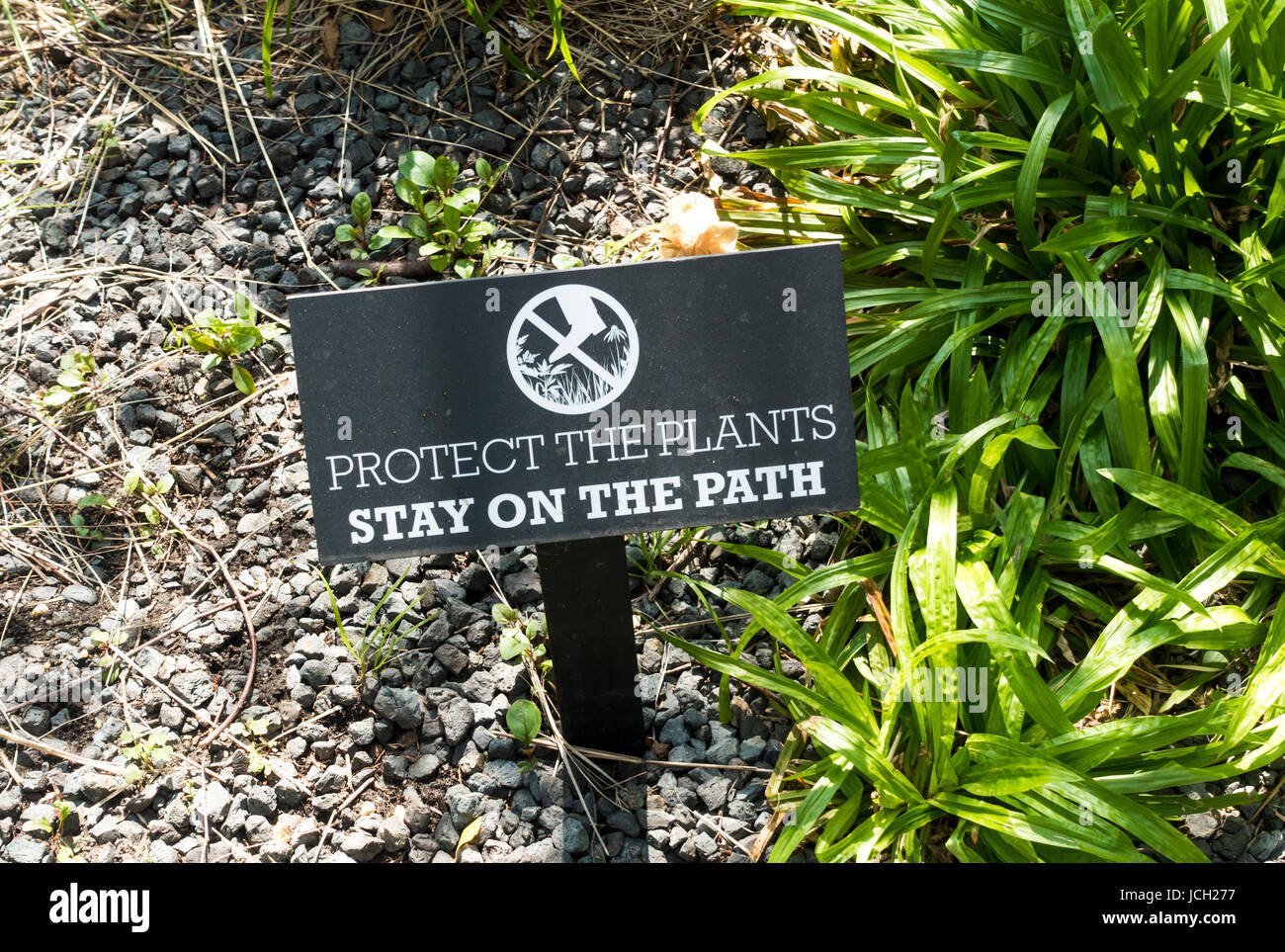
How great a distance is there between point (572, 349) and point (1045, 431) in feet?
3.23

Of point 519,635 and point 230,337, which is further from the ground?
point 230,337

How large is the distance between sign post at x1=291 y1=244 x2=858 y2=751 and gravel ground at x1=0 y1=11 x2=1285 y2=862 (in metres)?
0.51

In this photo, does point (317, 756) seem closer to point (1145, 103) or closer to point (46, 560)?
point (46, 560)

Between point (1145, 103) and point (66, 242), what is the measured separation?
84.7 inches

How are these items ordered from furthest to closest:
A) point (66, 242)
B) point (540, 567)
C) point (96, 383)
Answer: point (66, 242), point (96, 383), point (540, 567)

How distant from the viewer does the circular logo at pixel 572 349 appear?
1.21 meters

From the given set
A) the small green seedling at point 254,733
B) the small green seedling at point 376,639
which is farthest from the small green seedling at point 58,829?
the small green seedling at point 376,639

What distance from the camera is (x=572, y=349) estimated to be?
121 centimetres

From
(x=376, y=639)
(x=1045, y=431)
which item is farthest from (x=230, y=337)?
(x=1045, y=431)

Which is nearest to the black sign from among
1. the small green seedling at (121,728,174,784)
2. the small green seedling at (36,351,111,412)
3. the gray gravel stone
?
the gray gravel stone

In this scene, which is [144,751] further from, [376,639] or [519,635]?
[519,635]

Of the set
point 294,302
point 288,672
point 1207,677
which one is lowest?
point 1207,677

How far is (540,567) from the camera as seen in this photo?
4.51 feet
